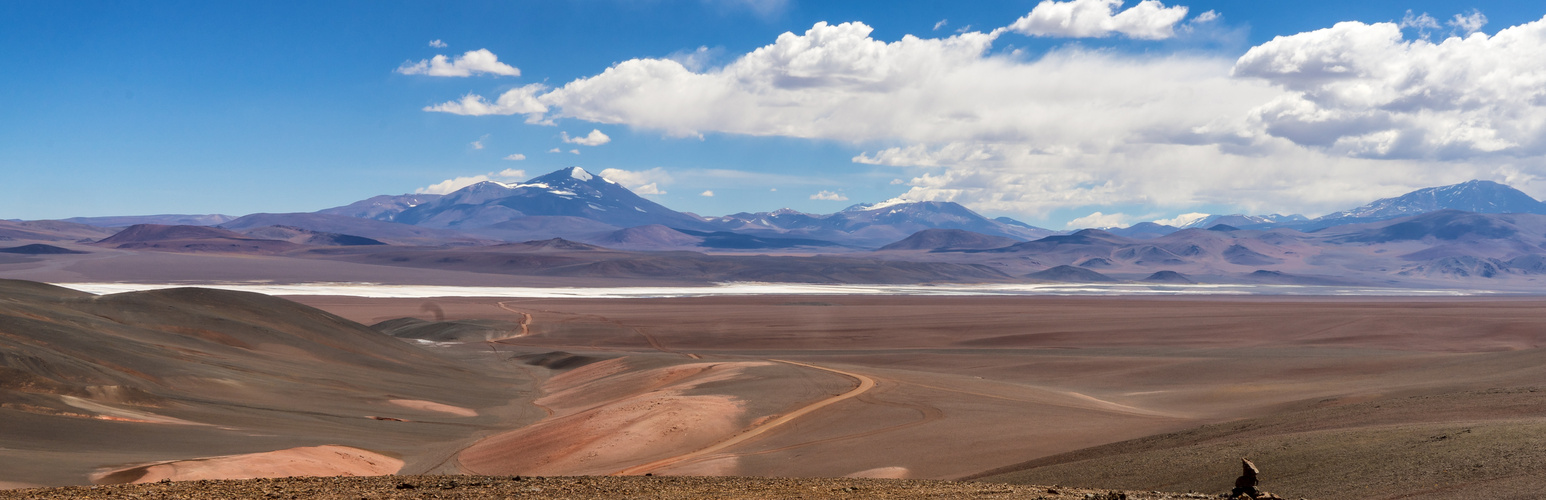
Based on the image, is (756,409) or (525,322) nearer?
(756,409)

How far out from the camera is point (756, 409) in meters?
28.1

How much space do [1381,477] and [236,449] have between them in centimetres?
2085

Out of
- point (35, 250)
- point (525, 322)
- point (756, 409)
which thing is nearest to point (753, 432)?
point (756, 409)

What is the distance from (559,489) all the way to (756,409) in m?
16.0

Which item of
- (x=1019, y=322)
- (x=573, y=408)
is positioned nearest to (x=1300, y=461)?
(x=573, y=408)

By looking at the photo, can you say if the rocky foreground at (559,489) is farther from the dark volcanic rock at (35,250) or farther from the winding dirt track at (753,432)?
the dark volcanic rock at (35,250)

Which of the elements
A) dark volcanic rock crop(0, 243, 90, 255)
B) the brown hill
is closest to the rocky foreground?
the brown hill

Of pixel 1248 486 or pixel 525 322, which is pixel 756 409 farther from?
pixel 525 322

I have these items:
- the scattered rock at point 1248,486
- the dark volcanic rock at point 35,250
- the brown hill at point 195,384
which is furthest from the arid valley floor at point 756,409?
the dark volcanic rock at point 35,250

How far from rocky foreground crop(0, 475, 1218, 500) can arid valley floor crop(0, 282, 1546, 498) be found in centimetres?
373

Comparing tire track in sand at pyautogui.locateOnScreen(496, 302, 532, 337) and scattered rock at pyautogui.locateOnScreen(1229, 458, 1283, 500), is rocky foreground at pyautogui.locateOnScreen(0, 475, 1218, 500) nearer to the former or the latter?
scattered rock at pyautogui.locateOnScreen(1229, 458, 1283, 500)

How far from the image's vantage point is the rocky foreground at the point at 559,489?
10906mm

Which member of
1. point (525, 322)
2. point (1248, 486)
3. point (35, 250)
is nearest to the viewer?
point (1248, 486)

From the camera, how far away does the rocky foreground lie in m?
10.9
